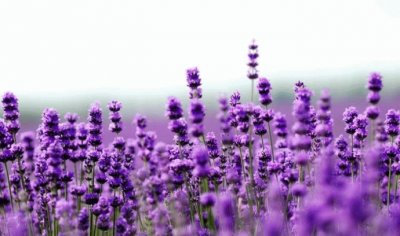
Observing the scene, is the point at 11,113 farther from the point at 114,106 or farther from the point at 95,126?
the point at 114,106

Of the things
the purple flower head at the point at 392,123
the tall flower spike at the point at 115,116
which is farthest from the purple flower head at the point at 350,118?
the tall flower spike at the point at 115,116

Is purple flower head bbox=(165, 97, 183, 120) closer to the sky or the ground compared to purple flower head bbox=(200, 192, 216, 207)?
closer to the sky

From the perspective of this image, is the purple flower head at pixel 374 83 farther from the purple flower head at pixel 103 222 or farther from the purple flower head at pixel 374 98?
the purple flower head at pixel 103 222

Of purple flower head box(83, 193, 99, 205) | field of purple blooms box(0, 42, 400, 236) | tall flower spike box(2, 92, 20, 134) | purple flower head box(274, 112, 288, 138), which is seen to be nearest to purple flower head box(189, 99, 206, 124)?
field of purple blooms box(0, 42, 400, 236)

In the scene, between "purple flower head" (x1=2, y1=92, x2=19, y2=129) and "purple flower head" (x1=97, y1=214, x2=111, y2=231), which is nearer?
"purple flower head" (x1=97, y1=214, x2=111, y2=231)

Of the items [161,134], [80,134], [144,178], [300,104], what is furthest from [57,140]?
[161,134]

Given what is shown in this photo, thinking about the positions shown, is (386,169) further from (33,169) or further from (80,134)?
(33,169)

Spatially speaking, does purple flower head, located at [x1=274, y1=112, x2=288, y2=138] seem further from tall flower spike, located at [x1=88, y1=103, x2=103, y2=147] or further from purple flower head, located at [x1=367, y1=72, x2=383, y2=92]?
tall flower spike, located at [x1=88, y1=103, x2=103, y2=147]
